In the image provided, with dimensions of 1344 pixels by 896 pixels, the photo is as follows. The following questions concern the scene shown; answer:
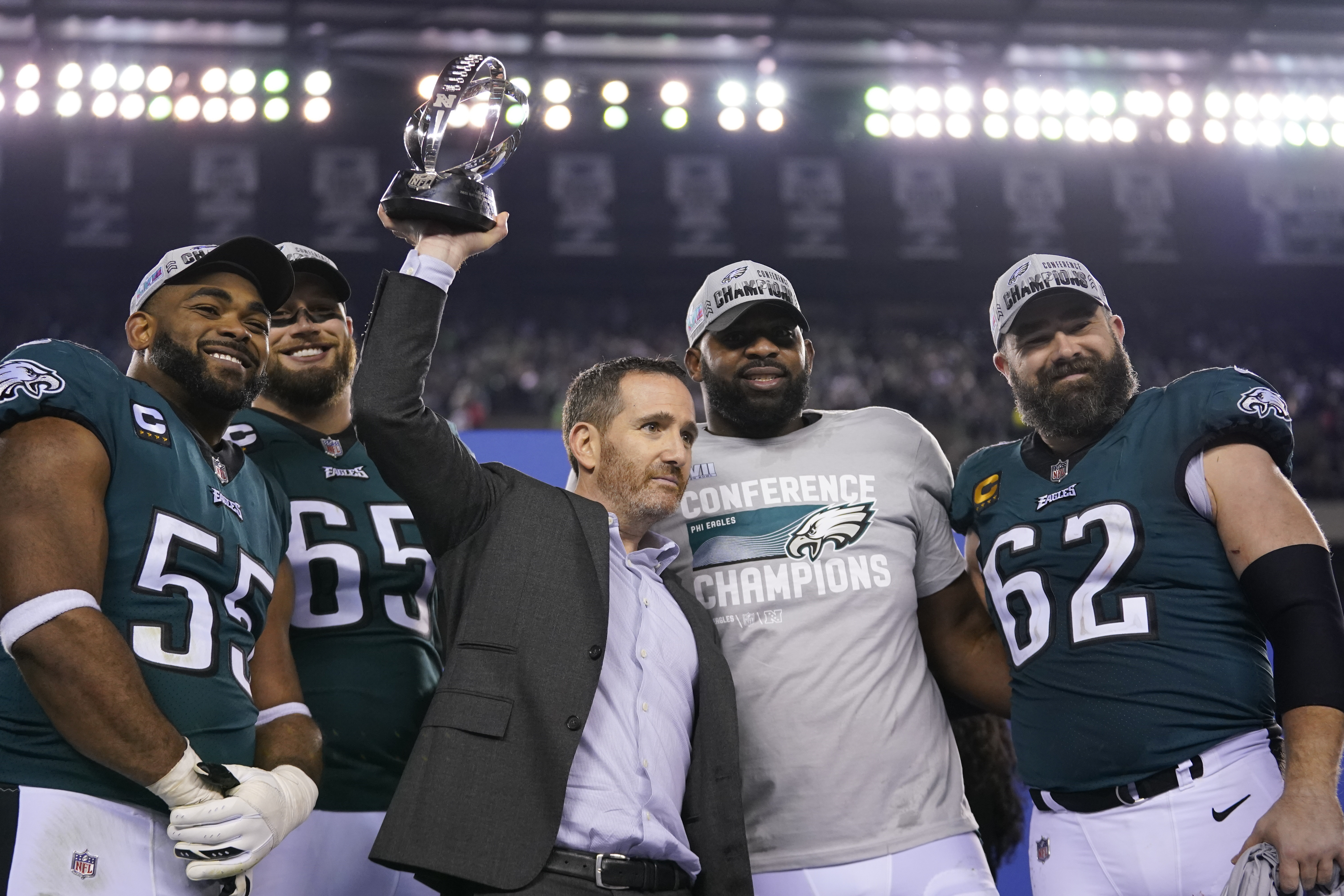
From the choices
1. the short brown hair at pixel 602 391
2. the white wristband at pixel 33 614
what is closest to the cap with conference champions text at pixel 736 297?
the short brown hair at pixel 602 391

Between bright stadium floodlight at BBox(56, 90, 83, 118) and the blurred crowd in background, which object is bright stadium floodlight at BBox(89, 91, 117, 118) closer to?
bright stadium floodlight at BBox(56, 90, 83, 118)

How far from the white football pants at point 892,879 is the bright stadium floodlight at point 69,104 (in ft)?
30.7

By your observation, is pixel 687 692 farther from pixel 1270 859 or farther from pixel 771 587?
Result: pixel 1270 859

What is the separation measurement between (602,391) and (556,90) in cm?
789

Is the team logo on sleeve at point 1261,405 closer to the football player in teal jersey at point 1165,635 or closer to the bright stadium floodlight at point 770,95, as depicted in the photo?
the football player in teal jersey at point 1165,635

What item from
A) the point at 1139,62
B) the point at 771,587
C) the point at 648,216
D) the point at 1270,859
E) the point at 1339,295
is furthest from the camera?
the point at 1339,295

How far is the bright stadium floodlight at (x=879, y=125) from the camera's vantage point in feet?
33.6

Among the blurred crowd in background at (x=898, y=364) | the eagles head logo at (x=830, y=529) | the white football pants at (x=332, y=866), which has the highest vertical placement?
the blurred crowd in background at (x=898, y=364)

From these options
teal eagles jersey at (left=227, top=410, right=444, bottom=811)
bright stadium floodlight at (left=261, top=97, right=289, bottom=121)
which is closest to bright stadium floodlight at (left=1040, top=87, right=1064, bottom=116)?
bright stadium floodlight at (left=261, top=97, right=289, bottom=121)

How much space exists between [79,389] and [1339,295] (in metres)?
15.2

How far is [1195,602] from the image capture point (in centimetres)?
216

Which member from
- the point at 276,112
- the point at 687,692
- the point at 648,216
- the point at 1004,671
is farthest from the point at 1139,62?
the point at 687,692

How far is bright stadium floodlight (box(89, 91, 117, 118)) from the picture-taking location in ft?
30.1

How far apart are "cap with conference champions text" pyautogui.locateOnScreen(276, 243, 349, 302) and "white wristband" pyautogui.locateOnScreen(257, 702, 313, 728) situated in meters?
1.13
